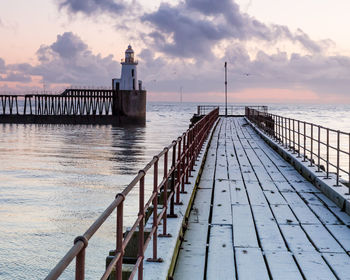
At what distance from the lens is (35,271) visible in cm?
895

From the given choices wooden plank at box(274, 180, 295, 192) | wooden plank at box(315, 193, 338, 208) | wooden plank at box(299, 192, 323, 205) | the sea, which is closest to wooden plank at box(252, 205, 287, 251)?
wooden plank at box(299, 192, 323, 205)

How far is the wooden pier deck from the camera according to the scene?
4.43m

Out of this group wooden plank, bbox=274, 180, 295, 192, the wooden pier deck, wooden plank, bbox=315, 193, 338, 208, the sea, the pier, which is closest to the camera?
the pier

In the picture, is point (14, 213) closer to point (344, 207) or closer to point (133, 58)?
point (344, 207)

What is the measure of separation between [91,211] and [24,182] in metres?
5.51

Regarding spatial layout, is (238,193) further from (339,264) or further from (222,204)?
(339,264)

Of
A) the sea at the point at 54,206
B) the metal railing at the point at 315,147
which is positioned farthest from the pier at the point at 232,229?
the sea at the point at 54,206

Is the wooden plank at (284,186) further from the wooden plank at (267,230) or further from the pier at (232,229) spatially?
the wooden plank at (267,230)

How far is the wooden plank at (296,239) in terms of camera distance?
5070mm

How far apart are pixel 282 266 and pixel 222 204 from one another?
8.89 ft

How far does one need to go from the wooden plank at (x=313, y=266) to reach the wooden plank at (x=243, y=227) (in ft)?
1.84

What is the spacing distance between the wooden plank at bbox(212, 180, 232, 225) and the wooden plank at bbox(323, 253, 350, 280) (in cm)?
158

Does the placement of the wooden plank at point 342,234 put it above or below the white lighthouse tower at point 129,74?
below

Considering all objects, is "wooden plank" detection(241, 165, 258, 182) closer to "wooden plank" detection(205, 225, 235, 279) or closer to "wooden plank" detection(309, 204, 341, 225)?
"wooden plank" detection(309, 204, 341, 225)
